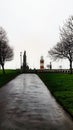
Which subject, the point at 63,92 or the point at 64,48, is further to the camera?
the point at 64,48

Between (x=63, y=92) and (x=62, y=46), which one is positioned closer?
(x=63, y=92)

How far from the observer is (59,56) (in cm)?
8781

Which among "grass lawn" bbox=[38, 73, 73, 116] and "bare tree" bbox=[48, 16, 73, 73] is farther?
"bare tree" bbox=[48, 16, 73, 73]

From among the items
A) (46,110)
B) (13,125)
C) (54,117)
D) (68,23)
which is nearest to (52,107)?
(46,110)

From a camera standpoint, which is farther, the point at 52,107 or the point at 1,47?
the point at 1,47

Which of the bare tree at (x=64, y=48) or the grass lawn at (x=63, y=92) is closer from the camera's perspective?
the grass lawn at (x=63, y=92)

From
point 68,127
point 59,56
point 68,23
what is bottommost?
point 68,127

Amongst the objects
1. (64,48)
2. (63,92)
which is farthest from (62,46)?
(63,92)

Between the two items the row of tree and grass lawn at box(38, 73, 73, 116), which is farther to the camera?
the row of tree

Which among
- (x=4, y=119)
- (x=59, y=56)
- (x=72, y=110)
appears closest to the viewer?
(x=4, y=119)

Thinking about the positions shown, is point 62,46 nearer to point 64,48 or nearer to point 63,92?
point 64,48

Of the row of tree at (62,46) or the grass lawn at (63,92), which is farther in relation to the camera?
the row of tree at (62,46)

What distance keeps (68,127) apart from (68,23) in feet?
181

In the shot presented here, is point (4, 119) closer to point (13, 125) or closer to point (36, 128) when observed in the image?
point (13, 125)
